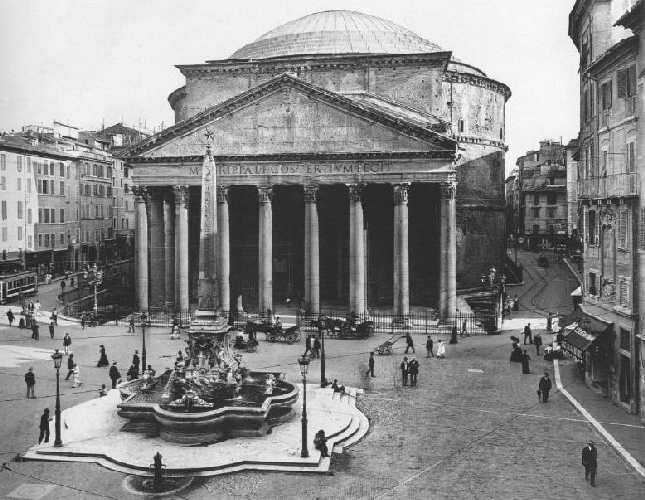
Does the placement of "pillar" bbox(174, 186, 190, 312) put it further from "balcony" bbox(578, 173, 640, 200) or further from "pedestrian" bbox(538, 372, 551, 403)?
"pedestrian" bbox(538, 372, 551, 403)

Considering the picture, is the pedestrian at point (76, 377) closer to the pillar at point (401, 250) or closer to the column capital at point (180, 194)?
the column capital at point (180, 194)

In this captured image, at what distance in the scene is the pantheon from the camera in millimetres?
35188

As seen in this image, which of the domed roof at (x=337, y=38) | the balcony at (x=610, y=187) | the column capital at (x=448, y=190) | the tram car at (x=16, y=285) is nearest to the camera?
the balcony at (x=610, y=187)

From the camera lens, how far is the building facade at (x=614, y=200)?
65.6 ft

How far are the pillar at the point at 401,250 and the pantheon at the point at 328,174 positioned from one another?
0.08 metres

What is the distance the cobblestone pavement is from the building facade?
219 cm

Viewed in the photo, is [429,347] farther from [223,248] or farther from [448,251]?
[223,248]

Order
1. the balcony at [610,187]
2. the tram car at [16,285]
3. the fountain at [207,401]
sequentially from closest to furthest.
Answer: the fountain at [207,401], the balcony at [610,187], the tram car at [16,285]

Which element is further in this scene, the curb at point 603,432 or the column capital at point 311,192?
the column capital at point 311,192

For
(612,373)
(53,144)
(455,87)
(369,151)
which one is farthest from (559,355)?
(53,144)

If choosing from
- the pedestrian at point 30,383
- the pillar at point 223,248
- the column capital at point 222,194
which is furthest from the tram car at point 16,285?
the pedestrian at point 30,383

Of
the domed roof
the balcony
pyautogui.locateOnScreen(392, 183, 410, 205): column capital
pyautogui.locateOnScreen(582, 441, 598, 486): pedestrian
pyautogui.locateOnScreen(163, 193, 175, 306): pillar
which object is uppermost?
Answer: the domed roof

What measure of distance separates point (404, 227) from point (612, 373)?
49.2ft

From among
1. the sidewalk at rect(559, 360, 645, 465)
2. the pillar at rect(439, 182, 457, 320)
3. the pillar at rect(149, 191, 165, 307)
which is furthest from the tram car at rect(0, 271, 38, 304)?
the sidewalk at rect(559, 360, 645, 465)
